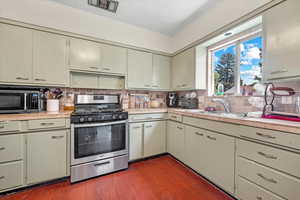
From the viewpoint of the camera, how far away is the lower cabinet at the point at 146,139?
2104mm

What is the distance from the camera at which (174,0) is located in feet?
6.07

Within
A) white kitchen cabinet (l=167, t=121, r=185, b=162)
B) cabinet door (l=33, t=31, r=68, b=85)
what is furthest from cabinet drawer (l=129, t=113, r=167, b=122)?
cabinet door (l=33, t=31, r=68, b=85)

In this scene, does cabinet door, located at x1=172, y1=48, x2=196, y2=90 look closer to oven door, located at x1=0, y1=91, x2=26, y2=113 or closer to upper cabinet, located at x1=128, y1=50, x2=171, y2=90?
upper cabinet, located at x1=128, y1=50, x2=171, y2=90

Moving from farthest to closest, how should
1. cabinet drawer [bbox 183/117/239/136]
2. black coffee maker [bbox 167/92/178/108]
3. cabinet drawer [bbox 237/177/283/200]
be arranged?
black coffee maker [bbox 167/92/178/108] → cabinet drawer [bbox 183/117/239/136] → cabinet drawer [bbox 237/177/283/200]

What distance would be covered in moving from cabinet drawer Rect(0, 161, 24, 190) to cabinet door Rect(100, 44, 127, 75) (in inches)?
64.6

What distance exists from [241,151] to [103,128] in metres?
1.70

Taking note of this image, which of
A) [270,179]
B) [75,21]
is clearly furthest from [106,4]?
[270,179]

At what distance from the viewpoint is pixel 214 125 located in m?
1.52

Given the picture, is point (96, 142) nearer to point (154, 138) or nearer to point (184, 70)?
point (154, 138)

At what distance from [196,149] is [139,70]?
1723 mm

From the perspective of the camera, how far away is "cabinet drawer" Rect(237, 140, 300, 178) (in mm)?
932

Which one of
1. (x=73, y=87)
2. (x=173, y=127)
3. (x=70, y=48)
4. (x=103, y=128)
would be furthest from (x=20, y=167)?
(x=173, y=127)

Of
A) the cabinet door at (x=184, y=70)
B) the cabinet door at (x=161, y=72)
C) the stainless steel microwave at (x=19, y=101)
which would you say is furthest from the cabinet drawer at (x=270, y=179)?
the stainless steel microwave at (x=19, y=101)

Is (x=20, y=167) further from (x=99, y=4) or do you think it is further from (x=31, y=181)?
(x=99, y=4)
